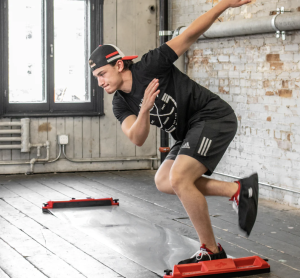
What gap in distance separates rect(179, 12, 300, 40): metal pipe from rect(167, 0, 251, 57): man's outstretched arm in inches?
61.6

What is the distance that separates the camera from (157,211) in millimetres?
4609

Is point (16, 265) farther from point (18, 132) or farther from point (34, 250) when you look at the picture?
point (18, 132)

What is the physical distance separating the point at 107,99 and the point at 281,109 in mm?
2498

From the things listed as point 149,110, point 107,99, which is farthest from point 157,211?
point 107,99

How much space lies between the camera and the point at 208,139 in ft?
9.90

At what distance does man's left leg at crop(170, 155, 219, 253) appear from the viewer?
9.56ft

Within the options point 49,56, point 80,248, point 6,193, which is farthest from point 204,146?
point 49,56

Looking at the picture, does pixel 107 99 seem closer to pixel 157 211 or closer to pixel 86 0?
pixel 86 0

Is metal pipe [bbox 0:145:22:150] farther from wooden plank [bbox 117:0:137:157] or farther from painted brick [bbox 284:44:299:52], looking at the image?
painted brick [bbox 284:44:299:52]

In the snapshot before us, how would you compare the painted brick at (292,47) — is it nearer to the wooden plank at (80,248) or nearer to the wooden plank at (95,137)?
the wooden plank at (80,248)

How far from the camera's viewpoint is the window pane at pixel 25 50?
6273mm

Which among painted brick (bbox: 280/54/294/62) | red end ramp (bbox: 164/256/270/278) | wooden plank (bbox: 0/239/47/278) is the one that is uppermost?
painted brick (bbox: 280/54/294/62)

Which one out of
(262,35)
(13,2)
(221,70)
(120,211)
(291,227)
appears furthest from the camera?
(13,2)

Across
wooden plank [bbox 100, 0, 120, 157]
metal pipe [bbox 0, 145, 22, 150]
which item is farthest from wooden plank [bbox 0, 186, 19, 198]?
wooden plank [bbox 100, 0, 120, 157]
